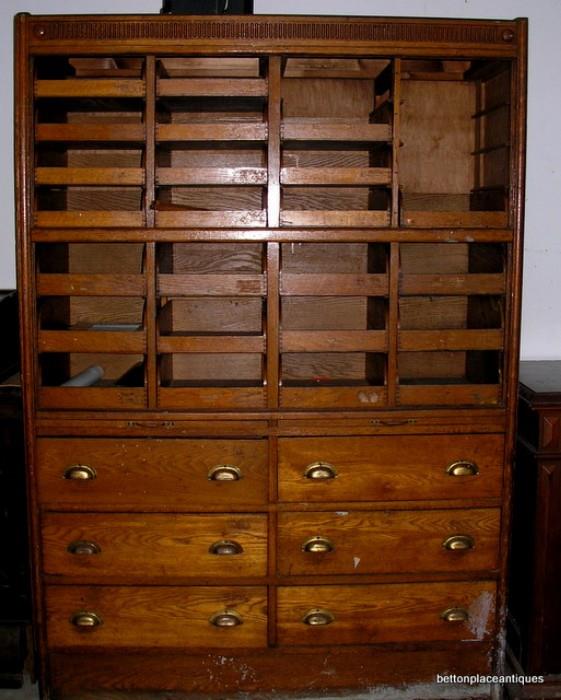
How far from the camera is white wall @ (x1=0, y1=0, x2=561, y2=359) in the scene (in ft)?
8.15

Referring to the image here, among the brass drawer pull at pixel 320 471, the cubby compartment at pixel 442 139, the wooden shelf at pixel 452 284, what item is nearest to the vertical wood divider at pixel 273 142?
the wooden shelf at pixel 452 284

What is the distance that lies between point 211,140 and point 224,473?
39.3 inches

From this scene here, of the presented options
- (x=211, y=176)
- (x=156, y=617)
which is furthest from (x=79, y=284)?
(x=156, y=617)

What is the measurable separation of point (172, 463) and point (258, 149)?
1.13 metres

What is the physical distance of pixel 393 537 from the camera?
2.08m

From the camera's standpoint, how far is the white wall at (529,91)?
2484 millimetres

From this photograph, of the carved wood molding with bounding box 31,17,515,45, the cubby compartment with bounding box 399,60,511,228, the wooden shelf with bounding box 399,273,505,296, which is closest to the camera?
the carved wood molding with bounding box 31,17,515,45

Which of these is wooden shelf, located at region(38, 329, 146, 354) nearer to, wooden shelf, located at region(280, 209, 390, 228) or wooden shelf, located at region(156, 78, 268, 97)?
wooden shelf, located at region(280, 209, 390, 228)

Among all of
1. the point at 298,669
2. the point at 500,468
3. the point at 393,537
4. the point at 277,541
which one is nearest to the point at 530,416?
the point at 500,468

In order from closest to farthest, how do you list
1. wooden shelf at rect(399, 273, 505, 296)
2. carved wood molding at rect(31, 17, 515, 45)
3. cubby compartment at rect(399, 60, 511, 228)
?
carved wood molding at rect(31, 17, 515, 45) → wooden shelf at rect(399, 273, 505, 296) → cubby compartment at rect(399, 60, 511, 228)

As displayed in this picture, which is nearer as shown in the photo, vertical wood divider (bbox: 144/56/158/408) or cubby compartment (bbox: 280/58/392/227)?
vertical wood divider (bbox: 144/56/158/408)

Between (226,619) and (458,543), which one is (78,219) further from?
(458,543)

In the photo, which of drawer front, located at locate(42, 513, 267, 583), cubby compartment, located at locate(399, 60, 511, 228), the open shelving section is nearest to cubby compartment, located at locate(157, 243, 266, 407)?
the open shelving section

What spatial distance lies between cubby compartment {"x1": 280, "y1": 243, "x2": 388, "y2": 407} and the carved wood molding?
0.63 meters
